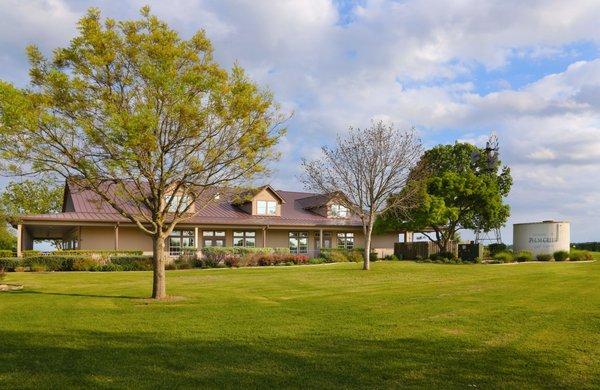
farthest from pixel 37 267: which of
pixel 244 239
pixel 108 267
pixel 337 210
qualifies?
pixel 337 210

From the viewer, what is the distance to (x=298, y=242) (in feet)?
144

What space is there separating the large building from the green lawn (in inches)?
662

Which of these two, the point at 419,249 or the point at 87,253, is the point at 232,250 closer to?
the point at 87,253

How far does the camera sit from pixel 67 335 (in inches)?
372

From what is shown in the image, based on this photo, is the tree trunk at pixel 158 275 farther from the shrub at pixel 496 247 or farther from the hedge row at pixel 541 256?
the shrub at pixel 496 247

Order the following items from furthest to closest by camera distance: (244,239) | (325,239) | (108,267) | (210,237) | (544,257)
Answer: (325,239) → (244,239) → (210,237) → (544,257) → (108,267)

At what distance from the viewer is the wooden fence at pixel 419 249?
41.3 m

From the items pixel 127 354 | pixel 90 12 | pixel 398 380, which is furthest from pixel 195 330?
pixel 90 12

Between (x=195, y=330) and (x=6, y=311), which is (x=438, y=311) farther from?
(x=6, y=311)

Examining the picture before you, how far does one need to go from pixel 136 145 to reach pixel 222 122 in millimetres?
2509

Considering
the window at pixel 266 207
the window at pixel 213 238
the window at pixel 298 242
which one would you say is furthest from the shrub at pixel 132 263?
the window at pixel 298 242

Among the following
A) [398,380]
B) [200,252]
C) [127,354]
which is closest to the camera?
[398,380]

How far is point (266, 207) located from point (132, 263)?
13897 millimetres

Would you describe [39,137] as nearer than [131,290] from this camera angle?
Yes
